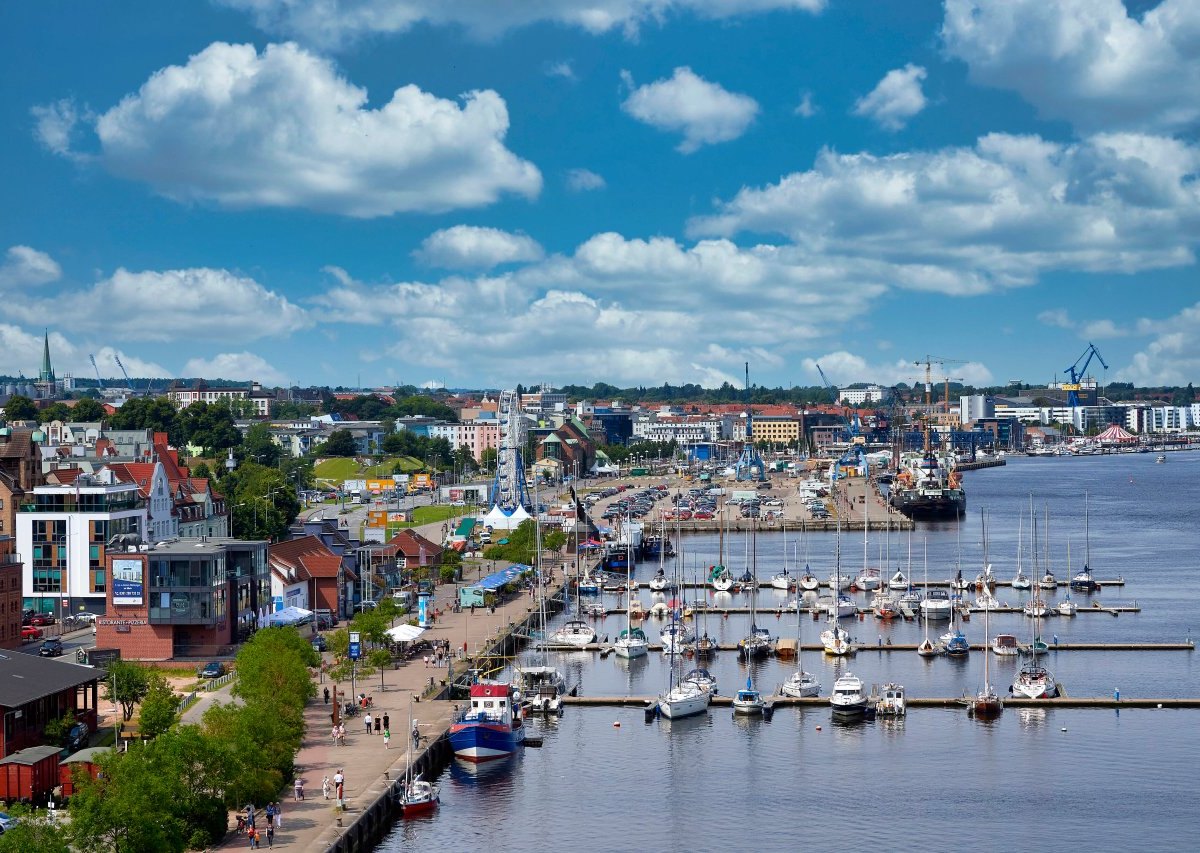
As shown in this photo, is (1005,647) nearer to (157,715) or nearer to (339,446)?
(157,715)

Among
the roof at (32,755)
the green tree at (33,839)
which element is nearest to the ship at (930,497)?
→ the roof at (32,755)

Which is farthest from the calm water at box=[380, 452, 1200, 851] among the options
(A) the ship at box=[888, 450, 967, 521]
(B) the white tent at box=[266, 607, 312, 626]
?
(A) the ship at box=[888, 450, 967, 521]

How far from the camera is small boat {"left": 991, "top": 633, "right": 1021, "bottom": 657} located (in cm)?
5900

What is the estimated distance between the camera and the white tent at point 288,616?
56188 millimetres

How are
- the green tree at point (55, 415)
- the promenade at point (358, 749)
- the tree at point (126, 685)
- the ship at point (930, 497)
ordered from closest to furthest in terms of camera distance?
the promenade at point (358, 749)
the tree at point (126, 685)
the ship at point (930, 497)
the green tree at point (55, 415)

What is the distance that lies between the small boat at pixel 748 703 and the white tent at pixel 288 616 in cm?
1743

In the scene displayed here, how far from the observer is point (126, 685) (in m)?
41.1

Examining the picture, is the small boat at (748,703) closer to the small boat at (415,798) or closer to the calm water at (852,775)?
the calm water at (852,775)

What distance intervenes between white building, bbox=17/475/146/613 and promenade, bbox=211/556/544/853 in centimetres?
1496

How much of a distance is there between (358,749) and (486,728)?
3768 mm

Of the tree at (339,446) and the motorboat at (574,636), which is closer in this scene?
the motorboat at (574,636)

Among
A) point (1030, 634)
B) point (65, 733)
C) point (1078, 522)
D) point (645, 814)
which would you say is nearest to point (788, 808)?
point (645, 814)

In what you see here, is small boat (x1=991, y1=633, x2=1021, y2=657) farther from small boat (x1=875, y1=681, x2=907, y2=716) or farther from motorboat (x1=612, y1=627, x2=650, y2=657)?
motorboat (x1=612, y1=627, x2=650, y2=657)

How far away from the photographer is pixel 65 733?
37.2 meters
